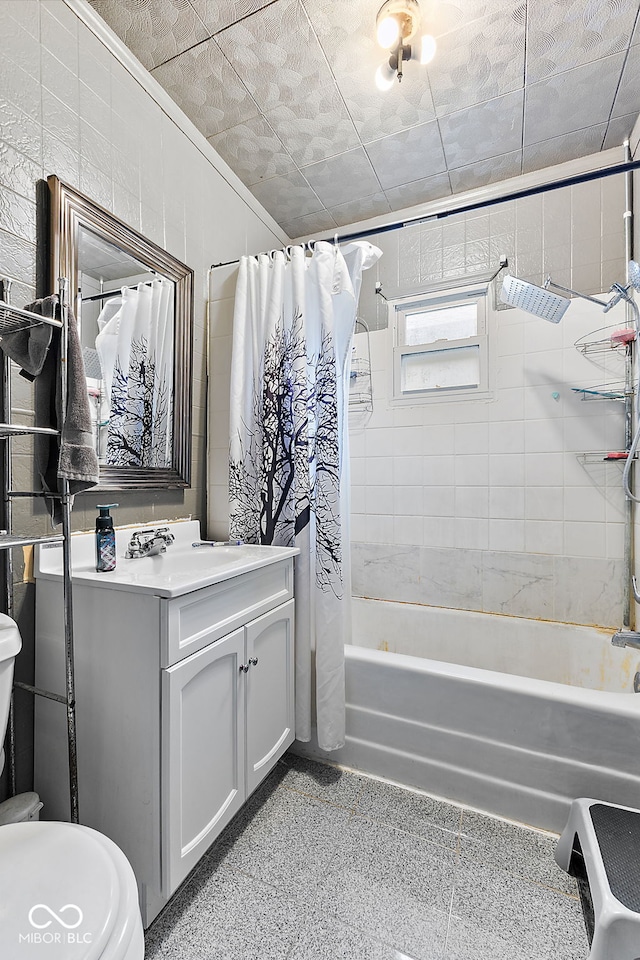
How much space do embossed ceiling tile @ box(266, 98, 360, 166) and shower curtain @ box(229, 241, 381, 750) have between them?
56cm

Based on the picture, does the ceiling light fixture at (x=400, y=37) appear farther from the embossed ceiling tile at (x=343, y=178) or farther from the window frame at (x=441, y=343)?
the window frame at (x=441, y=343)

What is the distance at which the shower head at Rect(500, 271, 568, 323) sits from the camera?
1778 millimetres

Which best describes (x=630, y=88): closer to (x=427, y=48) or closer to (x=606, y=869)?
(x=427, y=48)

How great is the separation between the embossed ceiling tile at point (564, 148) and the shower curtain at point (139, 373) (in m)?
1.75

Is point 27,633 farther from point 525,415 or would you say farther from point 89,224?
point 525,415

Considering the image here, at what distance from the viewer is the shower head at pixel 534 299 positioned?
5.83 ft

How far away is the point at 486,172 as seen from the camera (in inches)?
84.0

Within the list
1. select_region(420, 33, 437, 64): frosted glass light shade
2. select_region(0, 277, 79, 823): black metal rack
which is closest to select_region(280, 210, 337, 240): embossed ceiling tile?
select_region(420, 33, 437, 64): frosted glass light shade

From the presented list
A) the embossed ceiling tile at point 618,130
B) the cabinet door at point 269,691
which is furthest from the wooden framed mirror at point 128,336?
the embossed ceiling tile at point 618,130

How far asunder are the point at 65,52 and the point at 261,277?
0.86 m

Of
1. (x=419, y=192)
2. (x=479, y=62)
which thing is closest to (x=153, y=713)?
(x=479, y=62)

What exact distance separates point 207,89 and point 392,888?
8.96 feet

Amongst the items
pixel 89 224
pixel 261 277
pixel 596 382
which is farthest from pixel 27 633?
pixel 596 382

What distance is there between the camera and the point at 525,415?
2.17m
